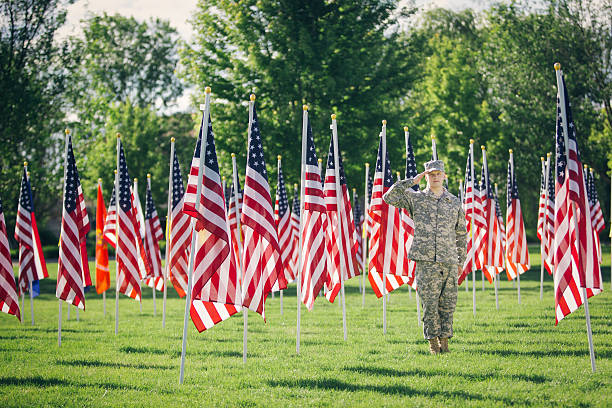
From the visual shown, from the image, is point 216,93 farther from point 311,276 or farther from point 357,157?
point 311,276

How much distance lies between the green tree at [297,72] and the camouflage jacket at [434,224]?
1578 centimetres

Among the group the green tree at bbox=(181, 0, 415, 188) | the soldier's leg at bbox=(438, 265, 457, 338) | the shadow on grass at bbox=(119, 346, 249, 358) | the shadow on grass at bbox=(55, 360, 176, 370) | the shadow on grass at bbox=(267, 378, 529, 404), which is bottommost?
the shadow on grass at bbox=(55, 360, 176, 370)

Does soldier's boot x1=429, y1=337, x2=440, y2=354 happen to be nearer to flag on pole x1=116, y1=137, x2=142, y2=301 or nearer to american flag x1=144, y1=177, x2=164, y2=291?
flag on pole x1=116, y1=137, x2=142, y2=301

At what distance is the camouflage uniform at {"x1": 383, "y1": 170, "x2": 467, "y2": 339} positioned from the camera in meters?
8.17

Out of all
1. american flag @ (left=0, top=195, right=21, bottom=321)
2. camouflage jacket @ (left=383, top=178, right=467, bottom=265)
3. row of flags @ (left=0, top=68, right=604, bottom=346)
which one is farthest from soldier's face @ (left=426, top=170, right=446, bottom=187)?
american flag @ (left=0, top=195, right=21, bottom=321)

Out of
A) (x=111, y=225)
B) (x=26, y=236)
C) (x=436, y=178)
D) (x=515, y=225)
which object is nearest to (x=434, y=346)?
(x=436, y=178)

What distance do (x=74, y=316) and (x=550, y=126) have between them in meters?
27.7

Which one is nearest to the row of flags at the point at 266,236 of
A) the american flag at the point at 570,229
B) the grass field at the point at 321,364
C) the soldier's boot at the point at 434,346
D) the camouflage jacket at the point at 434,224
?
the american flag at the point at 570,229

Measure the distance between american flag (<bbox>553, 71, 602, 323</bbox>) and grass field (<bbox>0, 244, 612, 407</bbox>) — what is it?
981 millimetres

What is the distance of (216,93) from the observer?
2550 centimetres

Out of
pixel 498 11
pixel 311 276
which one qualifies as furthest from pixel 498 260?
pixel 498 11

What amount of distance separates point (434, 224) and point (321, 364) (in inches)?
98.2

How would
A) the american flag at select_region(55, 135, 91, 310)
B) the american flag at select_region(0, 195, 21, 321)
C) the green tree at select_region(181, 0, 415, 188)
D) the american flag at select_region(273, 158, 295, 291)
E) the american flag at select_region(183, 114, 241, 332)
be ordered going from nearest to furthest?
the american flag at select_region(183, 114, 241, 332), the american flag at select_region(0, 195, 21, 321), the american flag at select_region(55, 135, 91, 310), the american flag at select_region(273, 158, 295, 291), the green tree at select_region(181, 0, 415, 188)

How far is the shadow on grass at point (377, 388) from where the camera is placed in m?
6.34
